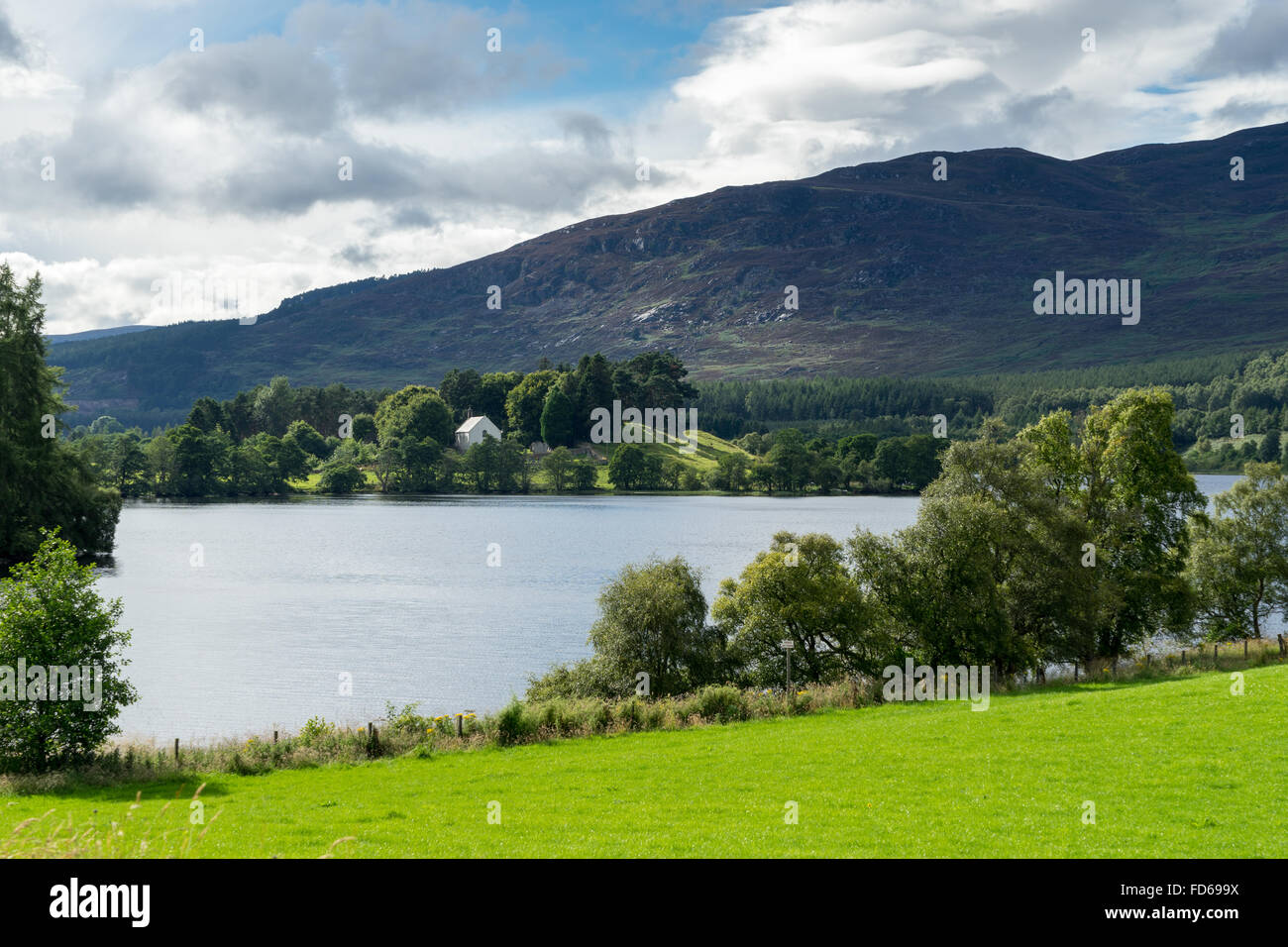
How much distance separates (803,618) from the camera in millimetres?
44969

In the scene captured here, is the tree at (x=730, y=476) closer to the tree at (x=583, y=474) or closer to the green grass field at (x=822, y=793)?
the tree at (x=583, y=474)

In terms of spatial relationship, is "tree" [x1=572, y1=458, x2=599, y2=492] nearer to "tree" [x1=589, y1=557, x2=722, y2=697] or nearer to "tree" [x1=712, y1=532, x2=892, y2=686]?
"tree" [x1=712, y1=532, x2=892, y2=686]

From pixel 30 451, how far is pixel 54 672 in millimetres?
71543

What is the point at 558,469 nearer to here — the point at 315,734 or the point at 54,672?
the point at 315,734

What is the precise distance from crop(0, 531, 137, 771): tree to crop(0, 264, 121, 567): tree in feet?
211

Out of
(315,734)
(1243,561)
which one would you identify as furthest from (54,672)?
(1243,561)

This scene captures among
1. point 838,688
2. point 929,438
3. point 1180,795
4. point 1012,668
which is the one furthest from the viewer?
point 929,438

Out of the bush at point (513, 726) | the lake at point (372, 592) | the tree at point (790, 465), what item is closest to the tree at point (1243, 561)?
the lake at point (372, 592)

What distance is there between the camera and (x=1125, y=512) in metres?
54.2

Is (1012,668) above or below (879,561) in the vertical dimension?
below

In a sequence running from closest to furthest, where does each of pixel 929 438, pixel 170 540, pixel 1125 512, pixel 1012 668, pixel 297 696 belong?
pixel 1012 668 → pixel 297 696 → pixel 1125 512 → pixel 170 540 → pixel 929 438
